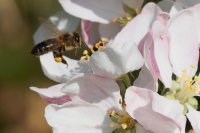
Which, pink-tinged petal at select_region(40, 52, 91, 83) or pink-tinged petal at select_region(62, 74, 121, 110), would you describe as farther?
pink-tinged petal at select_region(40, 52, 91, 83)

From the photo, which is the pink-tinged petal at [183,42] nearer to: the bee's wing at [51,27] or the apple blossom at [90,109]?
the apple blossom at [90,109]

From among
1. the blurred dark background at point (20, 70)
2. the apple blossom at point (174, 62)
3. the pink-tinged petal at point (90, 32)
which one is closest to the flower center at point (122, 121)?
the apple blossom at point (174, 62)

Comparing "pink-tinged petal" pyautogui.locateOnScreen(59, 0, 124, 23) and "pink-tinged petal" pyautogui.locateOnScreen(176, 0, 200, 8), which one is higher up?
"pink-tinged petal" pyautogui.locateOnScreen(176, 0, 200, 8)

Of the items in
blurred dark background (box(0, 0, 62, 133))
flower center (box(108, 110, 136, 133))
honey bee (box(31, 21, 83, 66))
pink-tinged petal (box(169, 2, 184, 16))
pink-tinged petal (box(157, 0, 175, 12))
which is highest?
pink-tinged petal (box(169, 2, 184, 16))

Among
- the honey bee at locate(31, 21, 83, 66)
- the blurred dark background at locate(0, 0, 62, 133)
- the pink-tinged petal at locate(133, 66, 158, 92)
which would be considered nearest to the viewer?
the pink-tinged petal at locate(133, 66, 158, 92)

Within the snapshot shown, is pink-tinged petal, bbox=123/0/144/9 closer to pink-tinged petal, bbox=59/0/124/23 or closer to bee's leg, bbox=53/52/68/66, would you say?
pink-tinged petal, bbox=59/0/124/23

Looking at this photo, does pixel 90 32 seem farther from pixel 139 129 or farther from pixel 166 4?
pixel 139 129

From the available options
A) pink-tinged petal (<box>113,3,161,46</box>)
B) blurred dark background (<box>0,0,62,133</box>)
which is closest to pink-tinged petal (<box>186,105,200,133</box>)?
pink-tinged petal (<box>113,3,161,46</box>)
